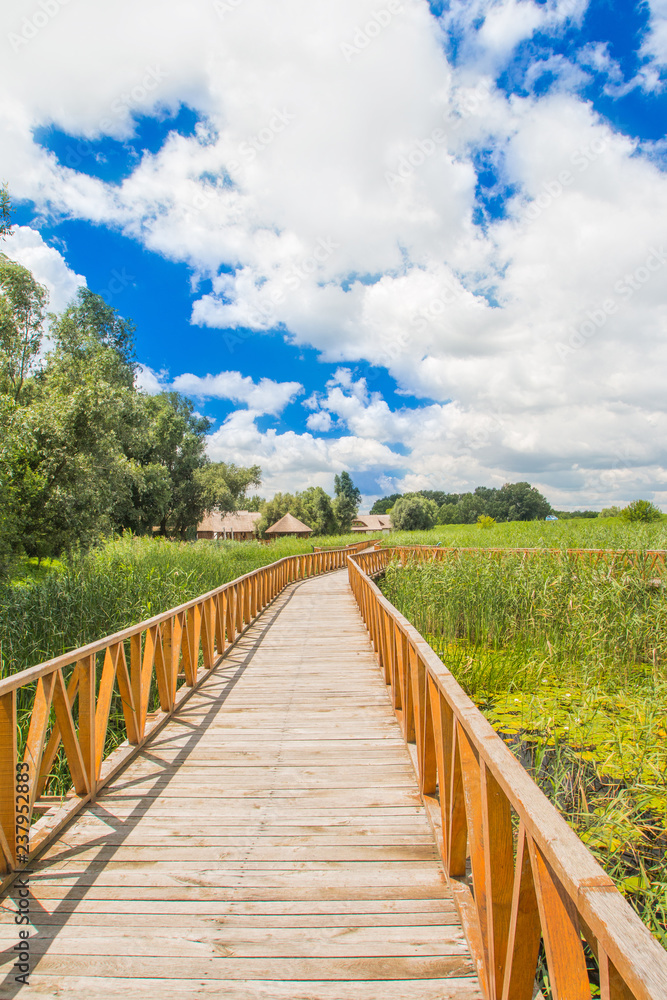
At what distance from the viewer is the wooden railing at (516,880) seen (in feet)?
2.98

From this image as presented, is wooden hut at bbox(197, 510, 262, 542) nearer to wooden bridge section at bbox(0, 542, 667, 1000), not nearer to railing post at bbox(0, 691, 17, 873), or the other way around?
wooden bridge section at bbox(0, 542, 667, 1000)

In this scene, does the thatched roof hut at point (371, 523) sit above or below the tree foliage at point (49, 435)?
below

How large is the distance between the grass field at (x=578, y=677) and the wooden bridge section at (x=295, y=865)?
2.77 feet

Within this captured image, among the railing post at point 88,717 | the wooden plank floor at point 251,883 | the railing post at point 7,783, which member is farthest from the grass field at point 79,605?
the railing post at point 7,783

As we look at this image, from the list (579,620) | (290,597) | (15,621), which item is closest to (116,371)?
(290,597)

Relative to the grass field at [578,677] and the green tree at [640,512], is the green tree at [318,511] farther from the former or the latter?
the grass field at [578,677]

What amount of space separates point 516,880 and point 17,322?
14498 millimetres

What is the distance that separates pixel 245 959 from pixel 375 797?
4.52ft

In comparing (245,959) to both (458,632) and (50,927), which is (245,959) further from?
(458,632)

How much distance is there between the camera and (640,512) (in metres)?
23.9

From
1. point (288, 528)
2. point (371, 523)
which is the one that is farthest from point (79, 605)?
point (371, 523)

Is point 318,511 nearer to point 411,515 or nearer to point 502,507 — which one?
point 411,515

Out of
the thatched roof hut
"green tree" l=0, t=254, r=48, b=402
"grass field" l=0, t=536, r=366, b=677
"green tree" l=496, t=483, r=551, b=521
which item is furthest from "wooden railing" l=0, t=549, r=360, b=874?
"green tree" l=496, t=483, r=551, b=521

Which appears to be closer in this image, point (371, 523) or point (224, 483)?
point (224, 483)
